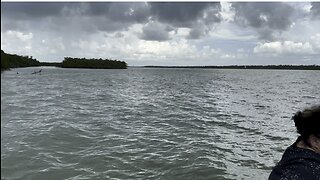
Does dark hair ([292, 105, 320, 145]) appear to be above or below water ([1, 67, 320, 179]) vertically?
above

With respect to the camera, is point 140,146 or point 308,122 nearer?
point 308,122

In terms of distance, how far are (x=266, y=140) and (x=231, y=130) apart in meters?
2.56

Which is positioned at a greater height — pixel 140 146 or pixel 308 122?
pixel 308 122

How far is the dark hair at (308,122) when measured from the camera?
10.5ft

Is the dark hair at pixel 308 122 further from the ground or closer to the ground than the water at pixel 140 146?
further from the ground

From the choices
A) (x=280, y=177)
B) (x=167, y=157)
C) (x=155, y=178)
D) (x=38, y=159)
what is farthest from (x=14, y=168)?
(x=280, y=177)

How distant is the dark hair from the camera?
3193mm

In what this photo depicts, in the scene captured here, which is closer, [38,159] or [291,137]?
[38,159]

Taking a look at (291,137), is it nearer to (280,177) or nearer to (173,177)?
(173,177)

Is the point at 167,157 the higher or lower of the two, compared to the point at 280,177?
lower

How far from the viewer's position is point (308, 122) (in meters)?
3.23

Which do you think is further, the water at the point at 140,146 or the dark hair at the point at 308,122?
the water at the point at 140,146

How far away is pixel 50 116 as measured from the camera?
20.5 m

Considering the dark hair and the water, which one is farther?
the water
